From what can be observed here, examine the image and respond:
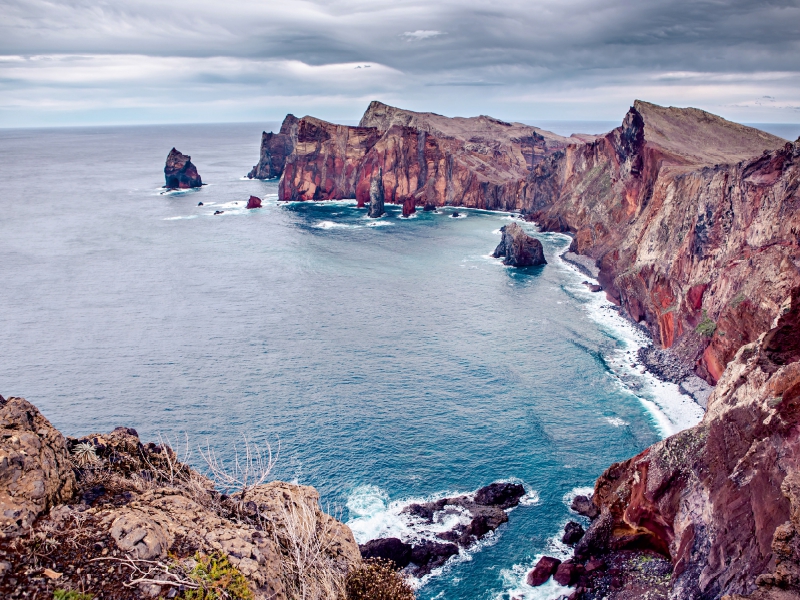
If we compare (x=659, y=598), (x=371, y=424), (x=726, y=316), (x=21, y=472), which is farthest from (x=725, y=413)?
(x=21, y=472)

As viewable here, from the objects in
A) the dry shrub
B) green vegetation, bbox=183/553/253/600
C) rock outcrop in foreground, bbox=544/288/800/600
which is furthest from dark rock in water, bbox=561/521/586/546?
green vegetation, bbox=183/553/253/600

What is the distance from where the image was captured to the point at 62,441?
63.9 feet

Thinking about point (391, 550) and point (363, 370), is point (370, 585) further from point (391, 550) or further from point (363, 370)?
point (363, 370)

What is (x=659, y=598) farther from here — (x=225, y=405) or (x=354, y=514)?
(x=225, y=405)

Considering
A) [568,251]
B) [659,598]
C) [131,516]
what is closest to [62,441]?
[131,516]

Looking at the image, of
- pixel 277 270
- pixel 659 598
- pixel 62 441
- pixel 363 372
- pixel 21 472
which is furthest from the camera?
pixel 277 270

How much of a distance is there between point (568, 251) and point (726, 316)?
70.1m

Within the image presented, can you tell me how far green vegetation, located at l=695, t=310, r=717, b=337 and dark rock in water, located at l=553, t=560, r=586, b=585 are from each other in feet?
112

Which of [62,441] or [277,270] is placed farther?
[277,270]

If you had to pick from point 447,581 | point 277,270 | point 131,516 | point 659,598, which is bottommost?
point 447,581

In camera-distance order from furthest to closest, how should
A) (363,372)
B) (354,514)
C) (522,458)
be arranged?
(363,372) < (522,458) < (354,514)

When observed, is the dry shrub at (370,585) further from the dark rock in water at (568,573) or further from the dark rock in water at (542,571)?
the dark rock in water at (568,573)

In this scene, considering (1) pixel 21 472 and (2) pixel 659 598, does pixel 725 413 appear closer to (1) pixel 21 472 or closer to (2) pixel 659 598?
(2) pixel 659 598

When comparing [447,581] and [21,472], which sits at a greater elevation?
[21,472]
